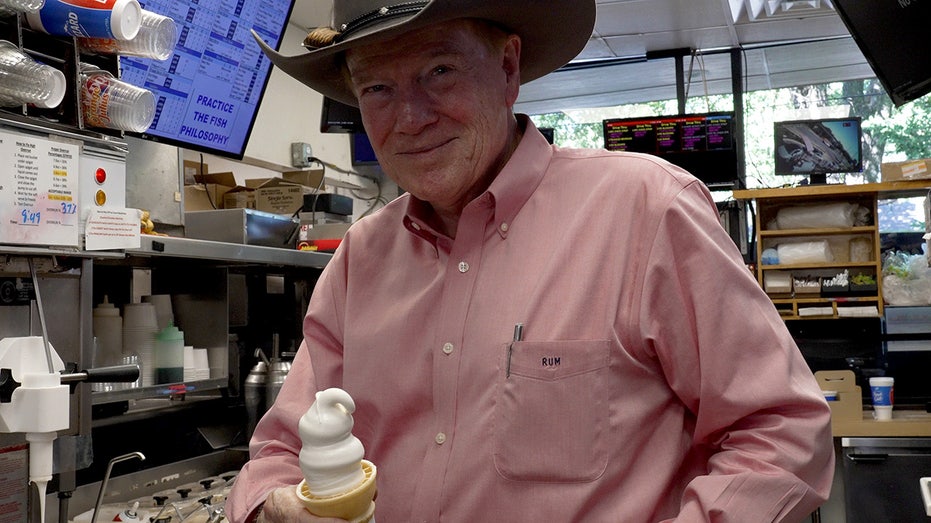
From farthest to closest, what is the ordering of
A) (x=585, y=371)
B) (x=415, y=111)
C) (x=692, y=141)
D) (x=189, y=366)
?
(x=692, y=141) < (x=189, y=366) < (x=415, y=111) < (x=585, y=371)

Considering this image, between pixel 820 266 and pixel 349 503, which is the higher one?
pixel 820 266

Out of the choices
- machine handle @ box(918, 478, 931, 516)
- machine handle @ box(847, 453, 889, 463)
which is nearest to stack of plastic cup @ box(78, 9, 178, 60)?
machine handle @ box(918, 478, 931, 516)

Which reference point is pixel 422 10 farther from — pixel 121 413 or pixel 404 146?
pixel 121 413

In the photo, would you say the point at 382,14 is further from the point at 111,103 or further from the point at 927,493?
the point at 927,493

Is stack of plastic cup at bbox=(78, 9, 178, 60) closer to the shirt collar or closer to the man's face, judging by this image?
the man's face

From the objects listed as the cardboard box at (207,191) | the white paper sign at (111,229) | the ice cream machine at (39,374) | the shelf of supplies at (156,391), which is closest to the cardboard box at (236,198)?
the cardboard box at (207,191)

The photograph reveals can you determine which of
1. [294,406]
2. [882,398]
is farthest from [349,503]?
[882,398]

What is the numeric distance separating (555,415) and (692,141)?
567cm

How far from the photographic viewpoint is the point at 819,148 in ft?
18.6

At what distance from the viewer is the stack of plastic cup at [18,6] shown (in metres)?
1.55

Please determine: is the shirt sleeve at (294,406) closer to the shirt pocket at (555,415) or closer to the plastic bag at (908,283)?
the shirt pocket at (555,415)

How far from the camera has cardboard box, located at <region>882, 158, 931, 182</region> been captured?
512 cm

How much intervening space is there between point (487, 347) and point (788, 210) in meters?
4.57

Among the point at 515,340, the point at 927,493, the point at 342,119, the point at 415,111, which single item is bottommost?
the point at 927,493
